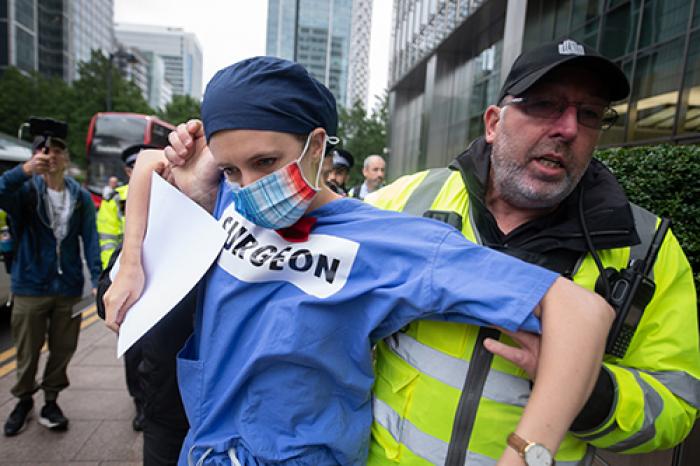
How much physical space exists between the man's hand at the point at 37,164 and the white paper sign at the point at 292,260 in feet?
9.68

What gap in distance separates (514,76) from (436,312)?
0.89 meters

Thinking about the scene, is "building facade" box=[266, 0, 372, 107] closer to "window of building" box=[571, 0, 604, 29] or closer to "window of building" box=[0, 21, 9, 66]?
"window of building" box=[571, 0, 604, 29]

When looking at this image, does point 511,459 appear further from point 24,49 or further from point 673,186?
point 24,49

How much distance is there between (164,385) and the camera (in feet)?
5.03

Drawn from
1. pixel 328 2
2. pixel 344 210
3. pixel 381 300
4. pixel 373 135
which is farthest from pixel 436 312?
pixel 328 2

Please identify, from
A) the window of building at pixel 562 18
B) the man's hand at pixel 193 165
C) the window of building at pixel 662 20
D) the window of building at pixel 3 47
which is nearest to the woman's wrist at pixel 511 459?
the man's hand at pixel 193 165

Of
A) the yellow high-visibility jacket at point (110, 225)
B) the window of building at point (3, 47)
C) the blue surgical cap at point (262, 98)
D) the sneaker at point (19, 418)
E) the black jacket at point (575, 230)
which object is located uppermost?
the window of building at point (3, 47)

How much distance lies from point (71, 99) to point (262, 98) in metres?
35.5

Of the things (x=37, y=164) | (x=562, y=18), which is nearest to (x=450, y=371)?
(x=37, y=164)

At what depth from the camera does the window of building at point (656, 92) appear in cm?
808

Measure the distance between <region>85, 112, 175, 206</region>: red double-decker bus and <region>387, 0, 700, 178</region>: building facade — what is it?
12.8 meters

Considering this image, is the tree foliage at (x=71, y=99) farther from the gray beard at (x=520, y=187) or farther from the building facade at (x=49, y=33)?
the gray beard at (x=520, y=187)

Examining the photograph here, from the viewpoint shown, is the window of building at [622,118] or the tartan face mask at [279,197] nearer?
the tartan face mask at [279,197]

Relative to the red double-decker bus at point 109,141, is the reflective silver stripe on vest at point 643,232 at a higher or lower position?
higher
